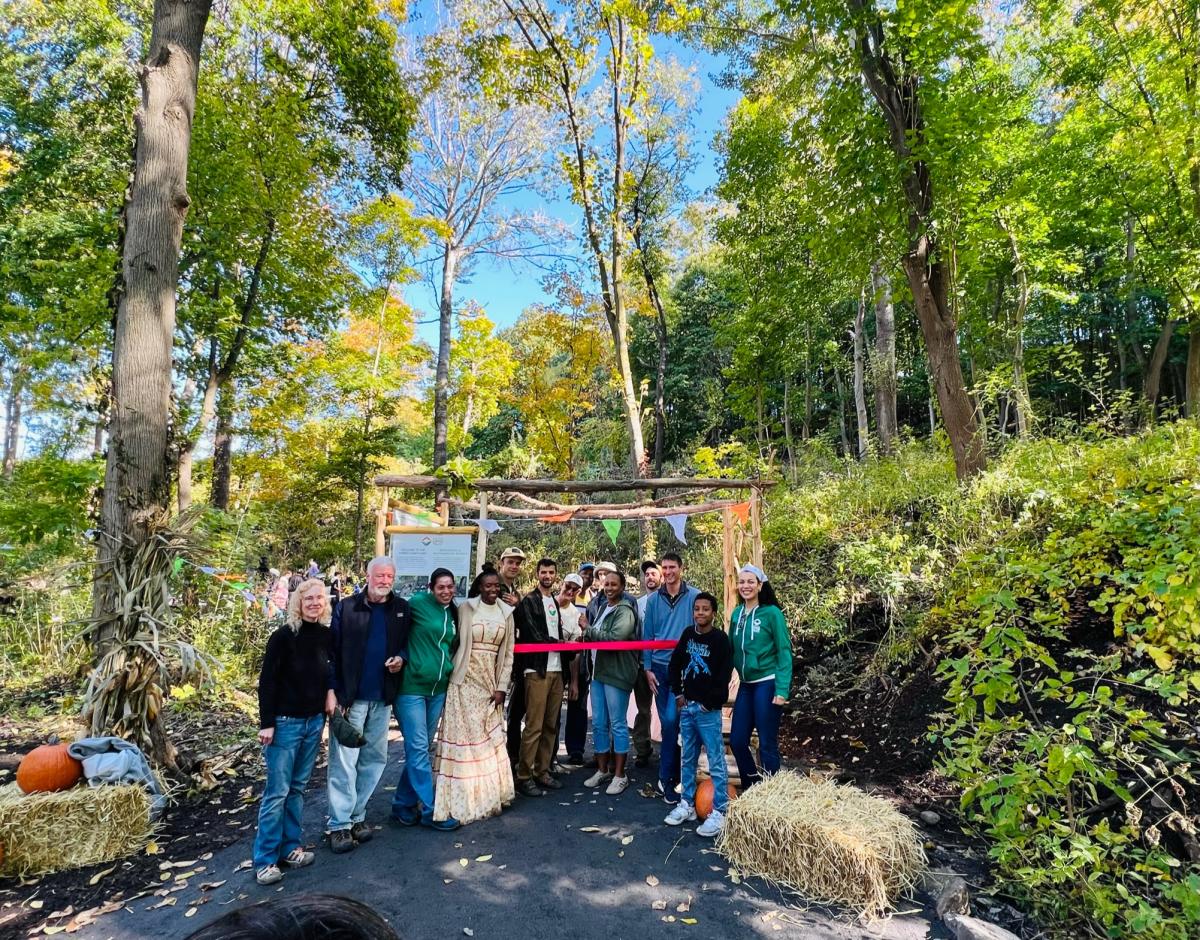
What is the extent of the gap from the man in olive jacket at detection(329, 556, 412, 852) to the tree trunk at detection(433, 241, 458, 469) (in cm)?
971

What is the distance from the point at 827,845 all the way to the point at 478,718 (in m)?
2.35

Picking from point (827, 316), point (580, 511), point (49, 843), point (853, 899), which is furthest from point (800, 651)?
point (827, 316)

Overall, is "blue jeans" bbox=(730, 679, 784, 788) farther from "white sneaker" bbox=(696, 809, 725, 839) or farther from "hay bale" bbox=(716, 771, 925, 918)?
"hay bale" bbox=(716, 771, 925, 918)

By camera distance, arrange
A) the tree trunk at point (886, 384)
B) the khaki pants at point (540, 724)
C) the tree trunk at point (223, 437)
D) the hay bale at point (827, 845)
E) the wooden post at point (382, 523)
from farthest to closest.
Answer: the tree trunk at point (886, 384)
the tree trunk at point (223, 437)
the wooden post at point (382, 523)
the khaki pants at point (540, 724)
the hay bale at point (827, 845)

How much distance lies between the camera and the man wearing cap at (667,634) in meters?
4.58

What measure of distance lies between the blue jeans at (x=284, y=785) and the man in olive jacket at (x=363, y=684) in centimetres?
19

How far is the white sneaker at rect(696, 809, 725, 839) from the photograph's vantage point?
153 inches

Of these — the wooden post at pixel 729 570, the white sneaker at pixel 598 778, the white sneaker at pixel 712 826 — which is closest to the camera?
the white sneaker at pixel 712 826

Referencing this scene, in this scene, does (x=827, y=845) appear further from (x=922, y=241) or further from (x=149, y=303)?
(x=922, y=241)

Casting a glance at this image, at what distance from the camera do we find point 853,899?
3072 millimetres

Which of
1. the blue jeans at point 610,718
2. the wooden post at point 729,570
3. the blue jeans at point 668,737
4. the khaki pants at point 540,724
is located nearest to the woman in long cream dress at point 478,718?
the khaki pants at point 540,724

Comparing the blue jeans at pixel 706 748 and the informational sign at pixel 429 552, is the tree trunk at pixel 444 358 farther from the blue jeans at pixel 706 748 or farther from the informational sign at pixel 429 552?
the blue jeans at pixel 706 748

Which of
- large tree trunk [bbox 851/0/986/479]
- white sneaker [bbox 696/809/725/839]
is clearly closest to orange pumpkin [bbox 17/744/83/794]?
Answer: white sneaker [bbox 696/809/725/839]

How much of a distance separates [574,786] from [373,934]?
14.5ft
